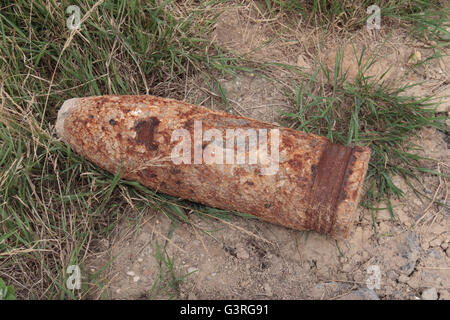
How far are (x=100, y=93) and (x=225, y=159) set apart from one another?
107 cm

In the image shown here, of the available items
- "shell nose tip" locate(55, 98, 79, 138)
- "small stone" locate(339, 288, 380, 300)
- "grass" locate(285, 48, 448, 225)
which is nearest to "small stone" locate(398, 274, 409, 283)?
"small stone" locate(339, 288, 380, 300)

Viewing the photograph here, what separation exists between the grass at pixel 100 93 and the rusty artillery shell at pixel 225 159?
0.20 m

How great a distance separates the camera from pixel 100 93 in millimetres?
2807

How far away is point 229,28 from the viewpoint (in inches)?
123

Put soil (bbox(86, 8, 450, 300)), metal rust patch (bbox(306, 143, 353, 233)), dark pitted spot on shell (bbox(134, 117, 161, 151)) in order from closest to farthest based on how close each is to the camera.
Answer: metal rust patch (bbox(306, 143, 353, 233)), dark pitted spot on shell (bbox(134, 117, 161, 151)), soil (bbox(86, 8, 450, 300))

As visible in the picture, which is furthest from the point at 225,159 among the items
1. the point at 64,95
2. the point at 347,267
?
the point at 64,95

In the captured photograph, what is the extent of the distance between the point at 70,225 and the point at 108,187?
0.92ft

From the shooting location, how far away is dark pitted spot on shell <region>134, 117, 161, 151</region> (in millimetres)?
2238

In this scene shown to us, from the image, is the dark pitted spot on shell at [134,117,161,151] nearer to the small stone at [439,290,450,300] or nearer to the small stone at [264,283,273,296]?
the small stone at [264,283,273,296]

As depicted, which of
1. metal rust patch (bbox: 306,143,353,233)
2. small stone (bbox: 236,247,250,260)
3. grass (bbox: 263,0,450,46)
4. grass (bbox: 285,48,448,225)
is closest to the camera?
metal rust patch (bbox: 306,143,353,233)

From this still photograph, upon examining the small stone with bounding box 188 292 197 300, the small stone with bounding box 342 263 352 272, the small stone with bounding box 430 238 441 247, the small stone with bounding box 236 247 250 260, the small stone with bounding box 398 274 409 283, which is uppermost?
the small stone with bounding box 430 238 441 247

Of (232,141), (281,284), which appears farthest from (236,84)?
(281,284)

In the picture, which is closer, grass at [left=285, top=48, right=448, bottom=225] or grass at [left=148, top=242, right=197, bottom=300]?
grass at [left=148, top=242, right=197, bottom=300]

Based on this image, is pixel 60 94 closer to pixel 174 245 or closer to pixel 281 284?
pixel 174 245
